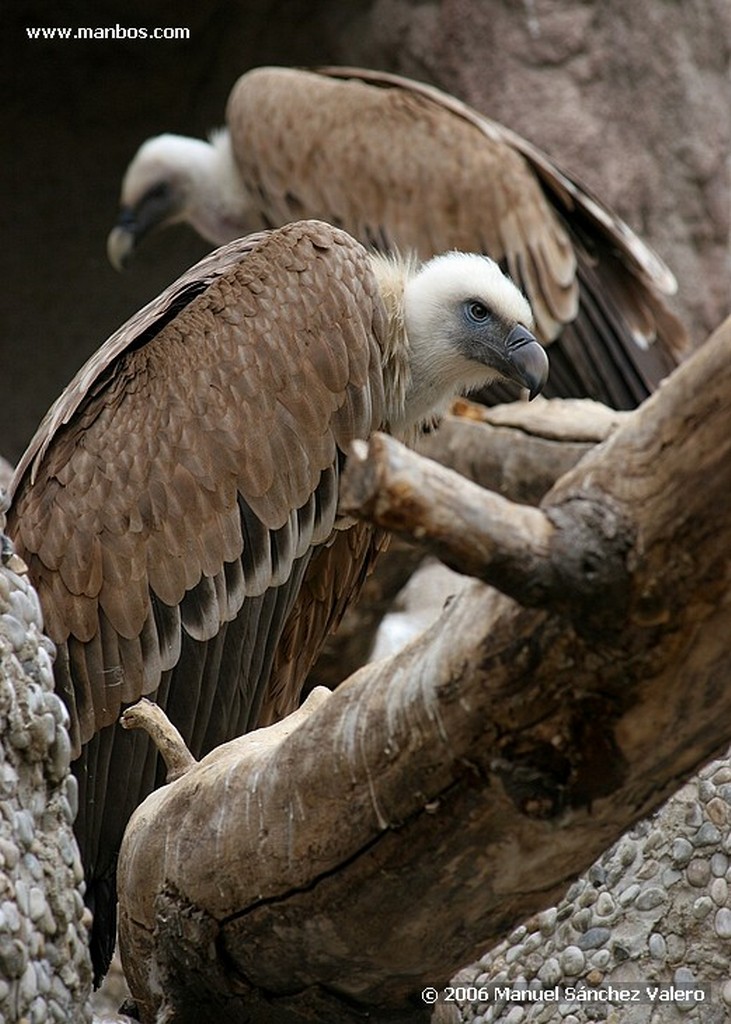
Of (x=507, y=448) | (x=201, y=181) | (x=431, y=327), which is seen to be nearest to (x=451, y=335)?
(x=431, y=327)

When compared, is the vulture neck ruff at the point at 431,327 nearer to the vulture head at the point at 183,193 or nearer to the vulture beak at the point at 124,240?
the vulture head at the point at 183,193

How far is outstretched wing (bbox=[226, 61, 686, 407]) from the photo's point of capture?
7.66 meters

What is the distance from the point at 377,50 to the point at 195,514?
6.58 m

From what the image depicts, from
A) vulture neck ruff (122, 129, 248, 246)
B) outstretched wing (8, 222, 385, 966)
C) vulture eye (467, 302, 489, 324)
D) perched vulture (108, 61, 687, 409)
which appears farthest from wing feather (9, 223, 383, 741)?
vulture neck ruff (122, 129, 248, 246)

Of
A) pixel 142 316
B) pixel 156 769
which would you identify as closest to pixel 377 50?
pixel 142 316

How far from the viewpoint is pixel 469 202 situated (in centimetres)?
784

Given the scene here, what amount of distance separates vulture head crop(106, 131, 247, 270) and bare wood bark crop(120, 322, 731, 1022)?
616 centimetres

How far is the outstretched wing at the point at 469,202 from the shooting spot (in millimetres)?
7656

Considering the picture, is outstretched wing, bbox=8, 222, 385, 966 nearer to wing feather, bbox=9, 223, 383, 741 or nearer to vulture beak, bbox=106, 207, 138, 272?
wing feather, bbox=9, 223, 383, 741

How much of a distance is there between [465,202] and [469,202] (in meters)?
0.02

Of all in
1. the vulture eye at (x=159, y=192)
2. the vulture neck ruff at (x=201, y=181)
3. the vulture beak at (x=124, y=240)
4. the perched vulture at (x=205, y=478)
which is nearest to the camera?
the perched vulture at (x=205, y=478)

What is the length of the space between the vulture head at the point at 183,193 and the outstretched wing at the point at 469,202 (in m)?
0.64

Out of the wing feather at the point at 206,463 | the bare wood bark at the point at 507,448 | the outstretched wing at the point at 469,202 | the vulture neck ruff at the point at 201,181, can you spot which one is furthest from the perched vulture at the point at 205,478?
the vulture neck ruff at the point at 201,181

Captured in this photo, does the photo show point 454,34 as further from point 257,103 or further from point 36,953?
point 36,953
